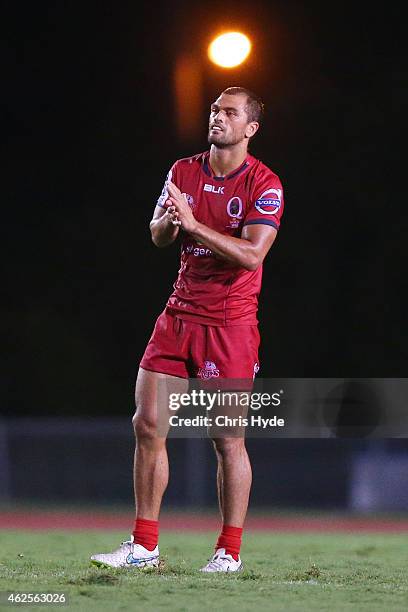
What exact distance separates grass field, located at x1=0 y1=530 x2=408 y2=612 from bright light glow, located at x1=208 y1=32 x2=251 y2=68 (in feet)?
19.7

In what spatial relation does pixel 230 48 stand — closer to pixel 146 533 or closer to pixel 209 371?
pixel 209 371

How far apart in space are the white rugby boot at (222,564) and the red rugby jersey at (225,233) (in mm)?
1067

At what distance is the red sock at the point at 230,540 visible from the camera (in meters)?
4.59

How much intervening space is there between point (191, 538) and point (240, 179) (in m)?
3.42

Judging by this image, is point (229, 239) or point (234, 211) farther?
point (234, 211)

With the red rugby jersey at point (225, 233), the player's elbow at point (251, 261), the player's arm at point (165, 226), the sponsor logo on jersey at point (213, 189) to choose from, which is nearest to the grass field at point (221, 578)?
the red rugby jersey at point (225, 233)

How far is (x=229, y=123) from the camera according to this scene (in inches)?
191

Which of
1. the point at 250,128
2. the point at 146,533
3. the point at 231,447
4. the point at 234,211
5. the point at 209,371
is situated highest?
the point at 250,128

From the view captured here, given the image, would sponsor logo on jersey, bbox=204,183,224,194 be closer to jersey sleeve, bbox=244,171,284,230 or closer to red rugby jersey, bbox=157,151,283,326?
red rugby jersey, bbox=157,151,283,326

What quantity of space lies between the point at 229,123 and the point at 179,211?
2.09ft

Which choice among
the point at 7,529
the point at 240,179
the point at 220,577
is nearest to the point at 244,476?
the point at 220,577

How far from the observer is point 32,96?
44.8 feet

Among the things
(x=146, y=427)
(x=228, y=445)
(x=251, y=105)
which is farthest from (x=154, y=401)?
(x=251, y=105)

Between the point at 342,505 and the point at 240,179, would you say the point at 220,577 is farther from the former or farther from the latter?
the point at 342,505
